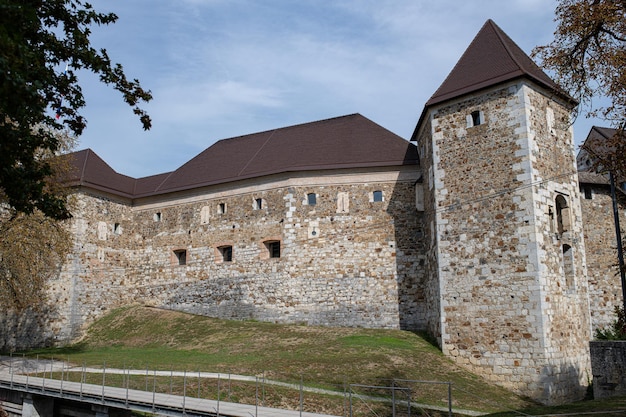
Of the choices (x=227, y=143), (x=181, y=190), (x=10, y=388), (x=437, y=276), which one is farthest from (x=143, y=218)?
(x=437, y=276)

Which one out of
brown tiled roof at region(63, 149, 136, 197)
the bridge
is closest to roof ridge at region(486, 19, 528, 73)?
the bridge

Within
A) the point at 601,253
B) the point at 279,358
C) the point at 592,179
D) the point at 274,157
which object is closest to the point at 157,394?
the point at 279,358

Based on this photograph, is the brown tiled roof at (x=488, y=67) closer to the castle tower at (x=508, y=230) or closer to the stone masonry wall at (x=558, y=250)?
the castle tower at (x=508, y=230)

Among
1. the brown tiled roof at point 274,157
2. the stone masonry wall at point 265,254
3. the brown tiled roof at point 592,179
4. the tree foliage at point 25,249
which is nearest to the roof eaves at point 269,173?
the brown tiled roof at point 274,157

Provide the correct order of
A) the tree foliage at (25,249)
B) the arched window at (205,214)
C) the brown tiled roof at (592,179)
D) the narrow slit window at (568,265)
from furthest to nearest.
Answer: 1. the arched window at (205,214)
2. the brown tiled roof at (592,179)
3. the tree foliage at (25,249)
4. the narrow slit window at (568,265)

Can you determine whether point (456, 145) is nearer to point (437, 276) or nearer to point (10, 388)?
point (437, 276)

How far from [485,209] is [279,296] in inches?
411

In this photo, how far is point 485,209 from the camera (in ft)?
62.4

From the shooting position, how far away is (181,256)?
30.1 m

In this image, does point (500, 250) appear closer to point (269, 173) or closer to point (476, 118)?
point (476, 118)

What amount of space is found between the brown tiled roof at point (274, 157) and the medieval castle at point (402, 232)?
0.11 metres

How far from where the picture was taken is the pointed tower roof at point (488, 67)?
1941 centimetres

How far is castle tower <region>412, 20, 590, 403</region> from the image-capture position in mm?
17578

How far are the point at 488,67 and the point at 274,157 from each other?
11800mm
